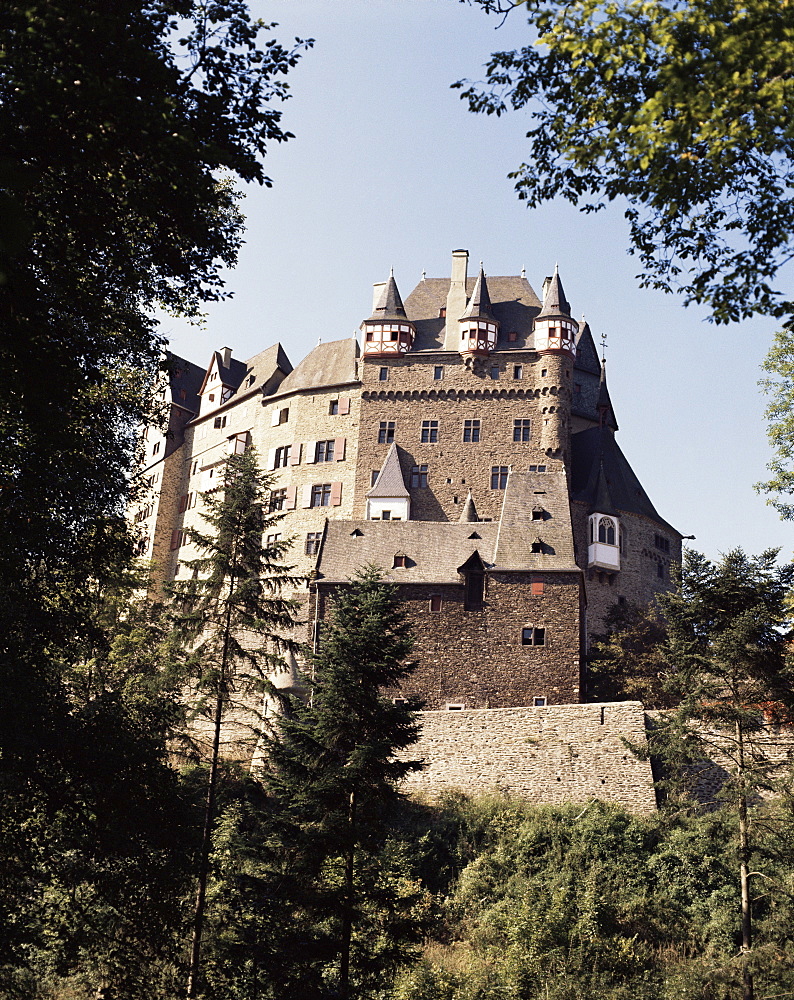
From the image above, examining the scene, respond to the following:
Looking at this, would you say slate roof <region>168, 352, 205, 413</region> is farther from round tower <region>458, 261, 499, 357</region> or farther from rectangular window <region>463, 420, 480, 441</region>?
rectangular window <region>463, 420, 480, 441</region>

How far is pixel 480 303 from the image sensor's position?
2211 inches

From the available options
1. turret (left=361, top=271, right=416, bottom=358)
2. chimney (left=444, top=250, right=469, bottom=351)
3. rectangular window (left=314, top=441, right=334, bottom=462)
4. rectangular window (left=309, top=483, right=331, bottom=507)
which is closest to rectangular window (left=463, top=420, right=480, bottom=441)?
chimney (left=444, top=250, right=469, bottom=351)

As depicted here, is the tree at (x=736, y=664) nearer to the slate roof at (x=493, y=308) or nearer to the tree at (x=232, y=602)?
the tree at (x=232, y=602)

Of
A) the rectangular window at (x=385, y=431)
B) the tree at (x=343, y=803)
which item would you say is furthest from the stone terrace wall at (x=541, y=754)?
the rectangular window at (x=385, y=431)

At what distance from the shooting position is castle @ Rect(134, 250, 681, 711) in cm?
3806

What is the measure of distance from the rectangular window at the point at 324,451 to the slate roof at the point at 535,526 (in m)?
14.4

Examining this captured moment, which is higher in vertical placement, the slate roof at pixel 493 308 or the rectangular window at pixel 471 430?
the slate roof at pixel 493 308

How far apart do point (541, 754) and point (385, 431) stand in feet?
83.9

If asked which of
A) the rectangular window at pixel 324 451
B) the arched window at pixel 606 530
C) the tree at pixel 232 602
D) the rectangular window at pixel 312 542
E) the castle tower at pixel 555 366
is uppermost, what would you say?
the castle tower at pixel 555 366

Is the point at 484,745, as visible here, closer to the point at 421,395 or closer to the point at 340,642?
the point at 340,642

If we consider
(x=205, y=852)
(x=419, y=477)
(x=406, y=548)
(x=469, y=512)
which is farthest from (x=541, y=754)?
(x=419, y=477)

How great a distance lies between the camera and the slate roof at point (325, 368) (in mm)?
58188

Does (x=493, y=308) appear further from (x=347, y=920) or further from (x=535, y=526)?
(x=347, y=920)

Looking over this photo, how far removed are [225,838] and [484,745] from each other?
11.8m
